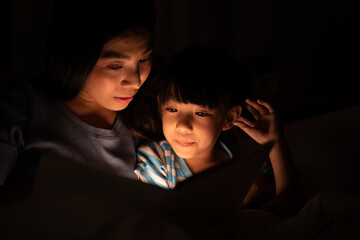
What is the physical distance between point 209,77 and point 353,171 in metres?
0.50

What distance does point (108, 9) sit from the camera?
77 centimetres

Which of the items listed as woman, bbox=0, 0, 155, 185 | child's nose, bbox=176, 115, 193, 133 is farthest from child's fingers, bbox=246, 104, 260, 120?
woman, bbox=0, 0, 155, 185

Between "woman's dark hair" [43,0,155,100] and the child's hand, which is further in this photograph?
the child's hand

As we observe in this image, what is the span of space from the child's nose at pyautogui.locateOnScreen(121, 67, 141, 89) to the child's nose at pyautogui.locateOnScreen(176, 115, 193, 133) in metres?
0.16

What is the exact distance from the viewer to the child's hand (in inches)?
40.4

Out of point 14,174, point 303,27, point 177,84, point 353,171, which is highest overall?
point 303,27

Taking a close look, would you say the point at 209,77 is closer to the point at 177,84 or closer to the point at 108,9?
the point at 177,84

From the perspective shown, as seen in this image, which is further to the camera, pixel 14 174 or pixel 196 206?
pixel 14 174

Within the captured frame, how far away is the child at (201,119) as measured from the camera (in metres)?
0.94

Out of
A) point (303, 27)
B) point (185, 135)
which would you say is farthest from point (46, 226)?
point (303, 27)

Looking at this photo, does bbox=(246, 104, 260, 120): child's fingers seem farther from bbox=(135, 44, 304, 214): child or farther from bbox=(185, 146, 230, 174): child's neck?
bbox=(185, 146, 230, 174): child's neck

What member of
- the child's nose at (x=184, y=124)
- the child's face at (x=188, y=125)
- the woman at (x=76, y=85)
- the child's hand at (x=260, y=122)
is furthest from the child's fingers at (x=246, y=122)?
the woman at (x=76, y=85)

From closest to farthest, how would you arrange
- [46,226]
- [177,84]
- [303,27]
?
[46,226] → [177,84] → [303,27]

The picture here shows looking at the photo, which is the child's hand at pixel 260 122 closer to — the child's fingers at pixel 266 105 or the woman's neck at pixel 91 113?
the child's fingers at pixel 266 105
